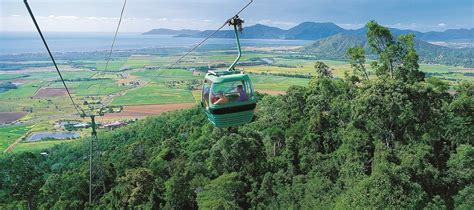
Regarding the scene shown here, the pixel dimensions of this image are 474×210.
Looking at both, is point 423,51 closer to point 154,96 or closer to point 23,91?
point 154,96

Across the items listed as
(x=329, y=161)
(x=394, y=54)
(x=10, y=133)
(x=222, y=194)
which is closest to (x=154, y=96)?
(x=10, y=133)

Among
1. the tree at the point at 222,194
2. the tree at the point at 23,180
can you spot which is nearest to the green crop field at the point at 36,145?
the tree at the point at 23,180

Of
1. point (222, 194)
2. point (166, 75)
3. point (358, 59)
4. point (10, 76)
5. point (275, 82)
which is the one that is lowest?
point (166, 75)

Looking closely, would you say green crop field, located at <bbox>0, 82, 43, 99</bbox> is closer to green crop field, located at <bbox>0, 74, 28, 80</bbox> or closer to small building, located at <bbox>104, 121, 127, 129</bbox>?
green crop field, located at <bbox>0, 74, 28, 80</bbox>

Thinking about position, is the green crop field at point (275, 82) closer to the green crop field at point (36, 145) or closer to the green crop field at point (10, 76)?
the green crop field at point (36, 145)

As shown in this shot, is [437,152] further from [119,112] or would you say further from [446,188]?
[119,112]

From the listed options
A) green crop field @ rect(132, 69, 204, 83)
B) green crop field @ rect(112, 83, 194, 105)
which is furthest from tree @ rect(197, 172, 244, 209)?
green crop field @ rect(132, 69, 204, 83)

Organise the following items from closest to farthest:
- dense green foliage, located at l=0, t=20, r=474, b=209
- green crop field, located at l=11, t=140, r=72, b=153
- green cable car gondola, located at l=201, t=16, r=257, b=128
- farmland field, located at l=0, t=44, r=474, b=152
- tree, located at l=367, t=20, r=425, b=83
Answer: green cable car gondola, located at l=201, t=16, r=257, b=128 → dense green foliage, located at l=0, t=20, r=474, b=209 → tree, located at l=367, t=20, r=425, b=83 → green crop field, located at l=11, t=140, r=72, b=153 → farmland field, located at l=0, t=44, r=474, b=152
